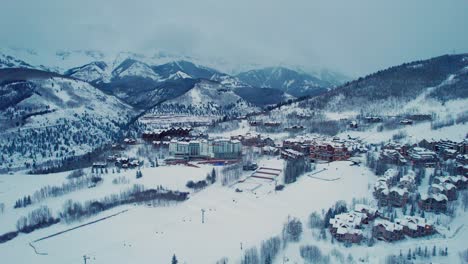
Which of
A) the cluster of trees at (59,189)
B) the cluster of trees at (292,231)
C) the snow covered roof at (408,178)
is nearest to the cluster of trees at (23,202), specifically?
the cluster of trees at (59,189)

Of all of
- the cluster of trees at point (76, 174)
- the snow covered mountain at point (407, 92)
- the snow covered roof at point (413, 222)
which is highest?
the snow covered mountain at point (407, 92)

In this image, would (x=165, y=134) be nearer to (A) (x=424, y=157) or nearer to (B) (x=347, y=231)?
(A) (x=424, y=157)

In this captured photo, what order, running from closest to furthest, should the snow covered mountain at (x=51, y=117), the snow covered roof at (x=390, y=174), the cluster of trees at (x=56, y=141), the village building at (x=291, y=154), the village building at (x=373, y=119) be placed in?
the snow covered roof at (x=390, y=174) → the village building at (x=291, y=154) → the cluster of trees at (x=56, y=141) → the village building at (x=373, y=119) → the snow covered mountain at (x=51, y=117)

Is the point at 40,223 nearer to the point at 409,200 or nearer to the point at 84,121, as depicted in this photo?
the point at 409,200

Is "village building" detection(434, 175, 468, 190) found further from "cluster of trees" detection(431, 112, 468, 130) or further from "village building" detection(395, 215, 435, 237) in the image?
"cluster of trees" detection(431, 112, 468, 130)

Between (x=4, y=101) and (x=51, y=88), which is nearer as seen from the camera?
(x=4, y=101)

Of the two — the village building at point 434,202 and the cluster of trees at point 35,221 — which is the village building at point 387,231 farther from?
the cluster of trees at point 35,221

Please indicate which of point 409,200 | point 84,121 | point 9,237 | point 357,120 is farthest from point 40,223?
point 84,121

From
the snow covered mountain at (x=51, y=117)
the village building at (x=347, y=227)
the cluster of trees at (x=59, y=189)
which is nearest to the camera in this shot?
the village building at (x=347, y=227)
